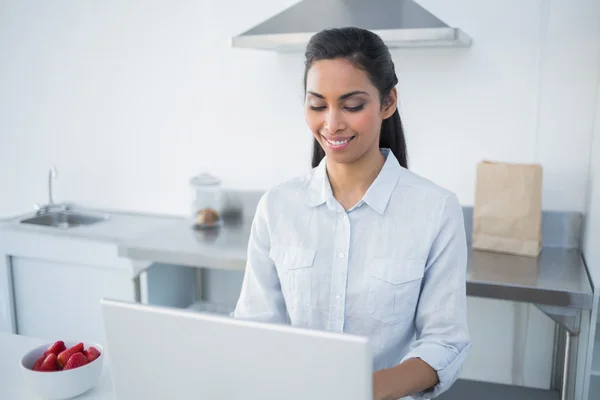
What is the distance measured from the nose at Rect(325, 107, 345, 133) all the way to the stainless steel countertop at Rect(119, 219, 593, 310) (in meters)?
0.91

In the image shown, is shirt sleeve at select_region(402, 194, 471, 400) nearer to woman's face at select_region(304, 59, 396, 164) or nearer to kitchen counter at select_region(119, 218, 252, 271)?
woman's face at select_region(304, 59, 396, 164)

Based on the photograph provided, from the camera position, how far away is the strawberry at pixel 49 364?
3.42 ft

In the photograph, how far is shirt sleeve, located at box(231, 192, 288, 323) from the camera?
1195 millimetres

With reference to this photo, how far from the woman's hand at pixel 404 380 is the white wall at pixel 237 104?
1378 mm

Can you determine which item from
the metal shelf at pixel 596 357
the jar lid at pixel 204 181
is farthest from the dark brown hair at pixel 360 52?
the jar lid at pixel 204 181

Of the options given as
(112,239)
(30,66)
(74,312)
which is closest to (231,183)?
(112,239)

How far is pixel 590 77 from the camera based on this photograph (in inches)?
79.9

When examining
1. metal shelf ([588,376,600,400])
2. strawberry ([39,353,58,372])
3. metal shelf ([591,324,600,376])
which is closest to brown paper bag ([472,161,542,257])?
metal shelf ([591,324,600,376])

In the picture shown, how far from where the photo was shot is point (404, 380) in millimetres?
918

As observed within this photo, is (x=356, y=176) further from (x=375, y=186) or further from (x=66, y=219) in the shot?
(x=66, y=219)

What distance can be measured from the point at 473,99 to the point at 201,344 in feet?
5.84

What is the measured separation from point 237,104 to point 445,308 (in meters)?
1.69

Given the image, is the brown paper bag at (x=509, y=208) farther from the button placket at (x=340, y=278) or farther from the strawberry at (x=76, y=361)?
the strawberry at (x=76, y=361)

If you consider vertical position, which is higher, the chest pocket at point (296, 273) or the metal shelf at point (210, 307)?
the chest pocket at point (296, 273)
